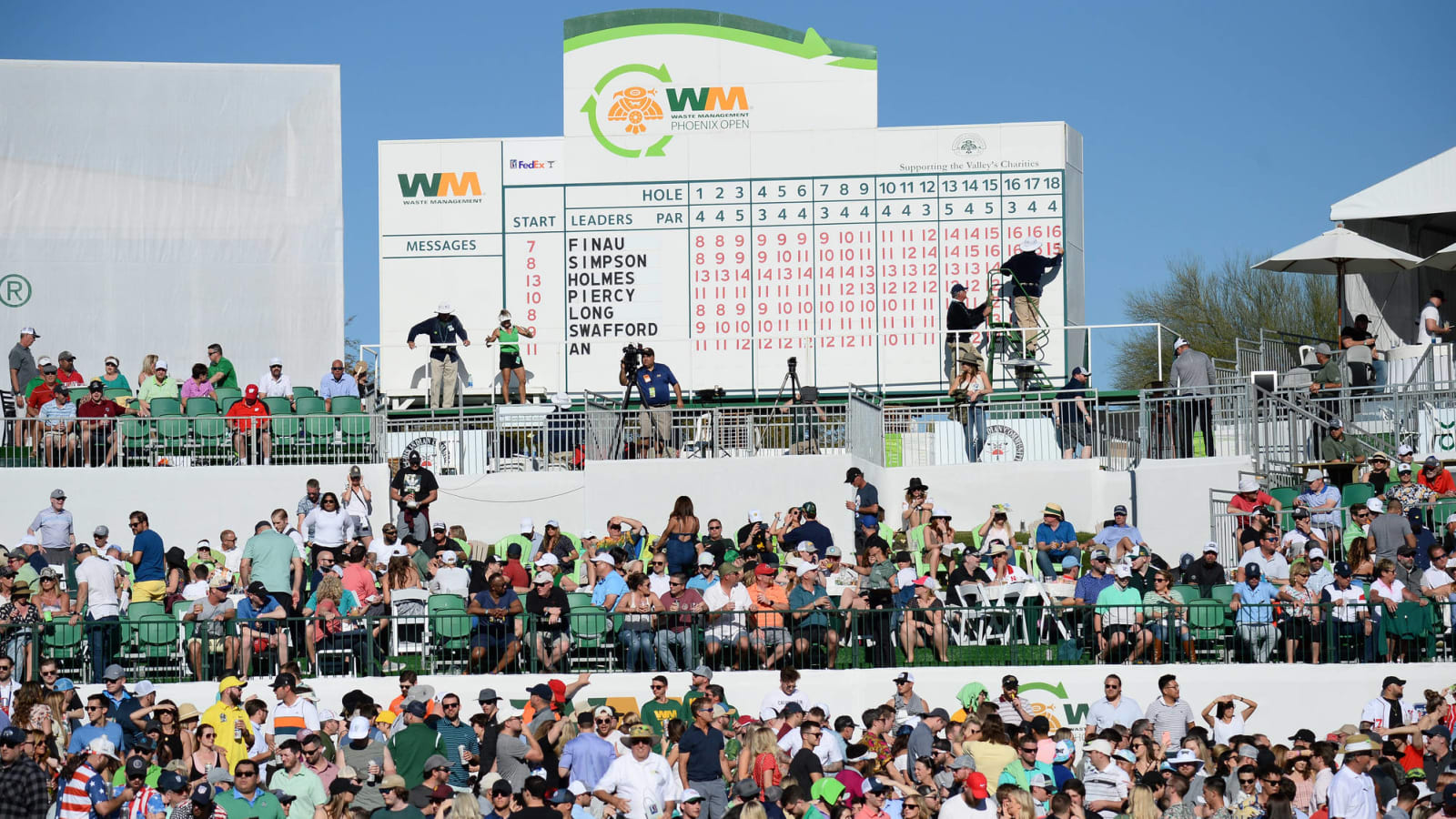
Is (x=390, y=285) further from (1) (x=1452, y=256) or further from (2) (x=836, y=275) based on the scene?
(1) (x=1452, y=256)

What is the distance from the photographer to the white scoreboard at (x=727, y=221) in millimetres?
28453

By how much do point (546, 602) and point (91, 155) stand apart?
652 inches

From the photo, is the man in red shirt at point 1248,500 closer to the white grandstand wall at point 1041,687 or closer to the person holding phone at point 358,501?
the white grandstand wall at point 1041,687

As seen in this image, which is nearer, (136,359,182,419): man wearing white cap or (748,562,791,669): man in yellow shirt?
(748,562,791,669): man in yellow shirt

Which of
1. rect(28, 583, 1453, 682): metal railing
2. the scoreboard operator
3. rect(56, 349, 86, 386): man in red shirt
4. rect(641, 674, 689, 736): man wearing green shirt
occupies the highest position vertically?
the scoreboard operator

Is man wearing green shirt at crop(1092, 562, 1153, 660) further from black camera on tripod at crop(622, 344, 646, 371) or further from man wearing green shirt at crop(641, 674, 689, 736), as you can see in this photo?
black camera on tripod at crop(622, 344, 646, 371)

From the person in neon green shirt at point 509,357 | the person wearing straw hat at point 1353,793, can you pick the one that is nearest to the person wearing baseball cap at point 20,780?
the person wearing straw hat at point 1353,793

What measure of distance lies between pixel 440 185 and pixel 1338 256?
13.1 metres

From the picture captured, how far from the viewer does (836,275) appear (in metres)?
28.6

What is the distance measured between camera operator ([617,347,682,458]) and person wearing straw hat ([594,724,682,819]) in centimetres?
1001

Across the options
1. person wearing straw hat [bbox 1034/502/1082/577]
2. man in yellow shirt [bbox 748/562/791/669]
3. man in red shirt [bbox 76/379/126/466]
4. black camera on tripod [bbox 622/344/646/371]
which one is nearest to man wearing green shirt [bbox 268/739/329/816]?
man in yellow shirt [bbox 748/562/791/669]

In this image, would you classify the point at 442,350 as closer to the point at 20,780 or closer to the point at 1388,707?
the point at 20,780

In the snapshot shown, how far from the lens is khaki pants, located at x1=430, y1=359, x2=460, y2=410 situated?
86.7 feet

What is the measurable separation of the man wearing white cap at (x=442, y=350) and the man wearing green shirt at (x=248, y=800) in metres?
12.9
